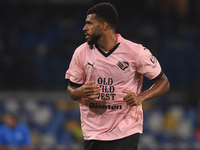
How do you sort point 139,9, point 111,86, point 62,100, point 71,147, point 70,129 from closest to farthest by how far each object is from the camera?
1. point 111,86
2. point 71,147
3. point 70,129
4. point 62,100
5. point 139,9

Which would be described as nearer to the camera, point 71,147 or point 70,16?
point 71,147

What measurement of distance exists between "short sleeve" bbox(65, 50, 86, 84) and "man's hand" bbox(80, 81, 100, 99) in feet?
0.66

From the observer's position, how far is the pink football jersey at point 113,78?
316 centimetres

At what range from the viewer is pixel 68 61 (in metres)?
10.9

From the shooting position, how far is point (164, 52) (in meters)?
11.9

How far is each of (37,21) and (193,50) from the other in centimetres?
464

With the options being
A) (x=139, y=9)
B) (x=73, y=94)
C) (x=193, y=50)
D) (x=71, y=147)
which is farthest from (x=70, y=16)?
(x=73, y=94)

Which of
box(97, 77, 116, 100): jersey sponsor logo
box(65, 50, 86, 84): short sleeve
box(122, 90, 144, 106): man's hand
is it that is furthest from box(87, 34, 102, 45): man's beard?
box(122, 90, 144, 106): man's hand

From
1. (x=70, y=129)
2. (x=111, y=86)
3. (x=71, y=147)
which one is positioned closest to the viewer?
(x=111, y=86)

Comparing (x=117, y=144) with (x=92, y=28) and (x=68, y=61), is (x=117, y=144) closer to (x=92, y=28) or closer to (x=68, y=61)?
(x=92, y=28)

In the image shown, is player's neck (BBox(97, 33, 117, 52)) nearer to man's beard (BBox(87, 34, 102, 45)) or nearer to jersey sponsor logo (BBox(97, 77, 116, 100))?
man's beard (BBox(87, 34, 102, 45))

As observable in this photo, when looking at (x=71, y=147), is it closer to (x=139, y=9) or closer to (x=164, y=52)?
(x=164, y=52)

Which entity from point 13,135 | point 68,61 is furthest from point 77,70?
point 68,61

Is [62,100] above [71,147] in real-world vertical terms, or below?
above
